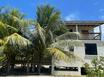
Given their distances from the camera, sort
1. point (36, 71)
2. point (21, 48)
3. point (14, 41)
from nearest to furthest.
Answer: point (14, 41) < point (21, 48) < point (36, 71)

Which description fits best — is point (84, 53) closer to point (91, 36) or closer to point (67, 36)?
point (91, 36)

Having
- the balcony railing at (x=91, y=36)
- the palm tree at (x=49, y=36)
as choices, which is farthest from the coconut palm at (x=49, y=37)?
the balcony railing at (x=91, y=36)

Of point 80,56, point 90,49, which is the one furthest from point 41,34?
point 90,49

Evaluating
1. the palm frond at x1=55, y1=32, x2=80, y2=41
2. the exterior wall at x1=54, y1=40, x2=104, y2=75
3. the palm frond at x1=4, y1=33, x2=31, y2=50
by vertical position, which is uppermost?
the palm frond at x1=55, y1=32, x2=80, y2=41

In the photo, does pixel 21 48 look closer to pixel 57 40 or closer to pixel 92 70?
pixel 57 40

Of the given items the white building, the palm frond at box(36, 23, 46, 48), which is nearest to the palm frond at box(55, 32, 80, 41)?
the palm frond at box(36, 23, 46, 48)

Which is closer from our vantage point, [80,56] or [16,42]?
[16,42]

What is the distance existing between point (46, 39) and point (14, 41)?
3675 millimetres

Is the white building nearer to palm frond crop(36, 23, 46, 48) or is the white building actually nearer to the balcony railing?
the balcony railing

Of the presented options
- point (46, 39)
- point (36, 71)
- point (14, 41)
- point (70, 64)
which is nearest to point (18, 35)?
point (14, 41)

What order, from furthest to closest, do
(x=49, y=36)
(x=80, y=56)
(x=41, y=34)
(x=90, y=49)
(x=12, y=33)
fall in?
(x=90, y=49) → (x=80, y=56) → (x=12, y=33) → (x=49, y=36) → (x=41, y=34)

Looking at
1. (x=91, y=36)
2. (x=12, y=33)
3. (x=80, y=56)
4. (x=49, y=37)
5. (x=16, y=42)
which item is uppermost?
(x=91, y=36)

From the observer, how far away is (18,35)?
27234mm

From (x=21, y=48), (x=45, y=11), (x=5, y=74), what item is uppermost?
(x=45, y=11)
